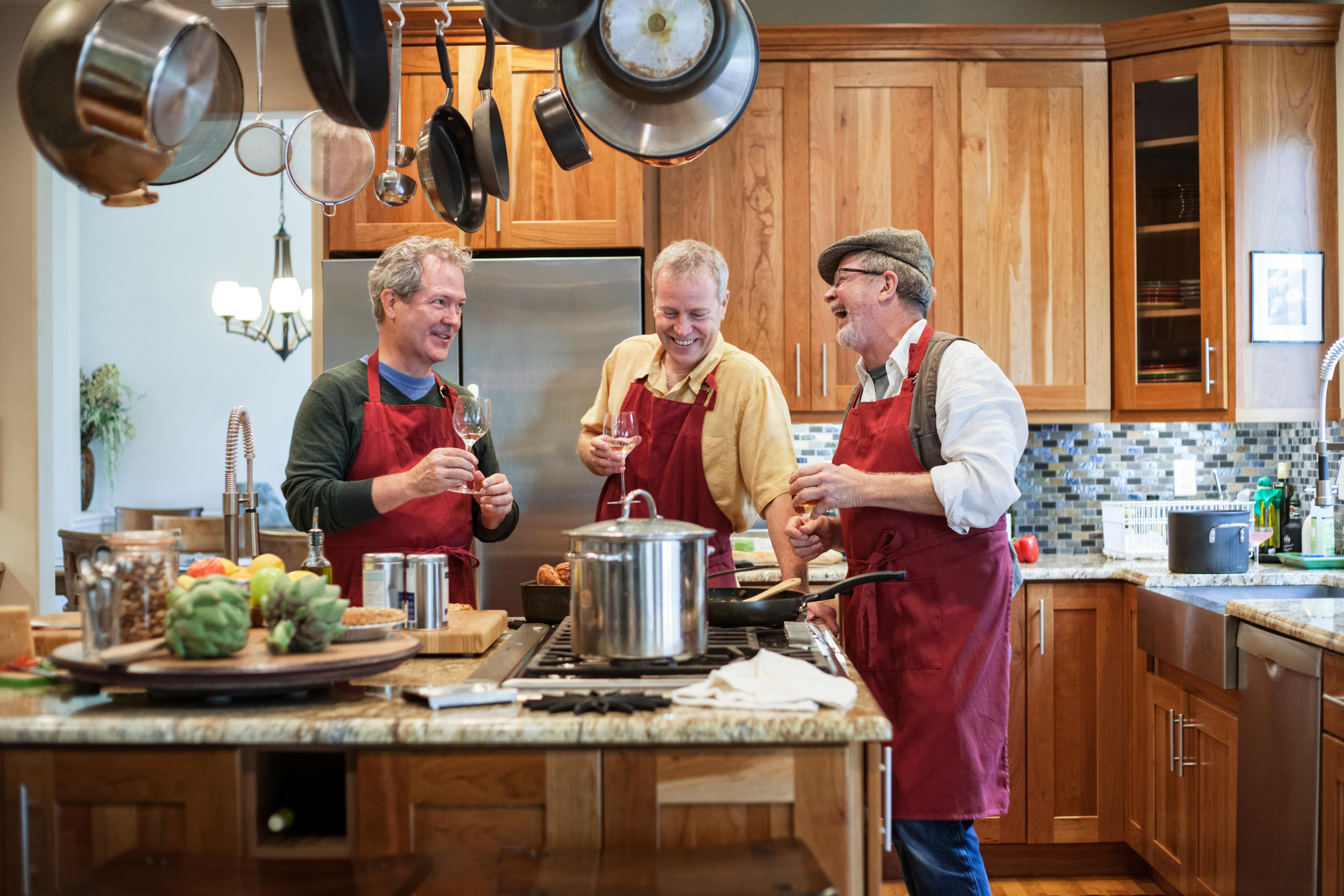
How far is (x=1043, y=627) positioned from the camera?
340 centimetres

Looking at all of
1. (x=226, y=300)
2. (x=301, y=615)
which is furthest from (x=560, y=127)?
(x=226, y=300)

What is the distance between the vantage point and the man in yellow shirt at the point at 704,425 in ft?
8.34

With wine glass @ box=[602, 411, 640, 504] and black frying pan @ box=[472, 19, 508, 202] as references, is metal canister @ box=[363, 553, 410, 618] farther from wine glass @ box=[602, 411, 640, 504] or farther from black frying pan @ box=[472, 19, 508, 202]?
black frying pan @ box=[472, 19, 508, 202]

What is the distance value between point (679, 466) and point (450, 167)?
903 millimetres

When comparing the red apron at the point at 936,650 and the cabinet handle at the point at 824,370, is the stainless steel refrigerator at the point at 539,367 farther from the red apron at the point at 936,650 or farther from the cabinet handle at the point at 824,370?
the red apron at the point at 936,650

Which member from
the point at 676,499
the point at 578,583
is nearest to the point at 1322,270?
the point at 676,499

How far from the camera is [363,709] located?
57.5 inches

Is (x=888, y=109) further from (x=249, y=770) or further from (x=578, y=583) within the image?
(x=249, y=770)

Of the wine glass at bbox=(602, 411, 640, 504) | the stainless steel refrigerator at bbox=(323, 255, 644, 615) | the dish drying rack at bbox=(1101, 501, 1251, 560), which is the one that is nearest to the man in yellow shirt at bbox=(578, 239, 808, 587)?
the wine glass at bbox=(602, 411, 640, 504)

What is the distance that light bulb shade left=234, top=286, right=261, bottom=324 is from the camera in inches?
245

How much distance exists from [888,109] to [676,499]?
6.06 ft

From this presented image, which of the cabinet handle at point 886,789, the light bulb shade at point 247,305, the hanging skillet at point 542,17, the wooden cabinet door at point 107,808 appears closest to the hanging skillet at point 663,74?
the hanging skillet at point 542,17

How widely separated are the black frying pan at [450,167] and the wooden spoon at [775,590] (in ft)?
3.07

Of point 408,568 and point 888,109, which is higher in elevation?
point 888,109
